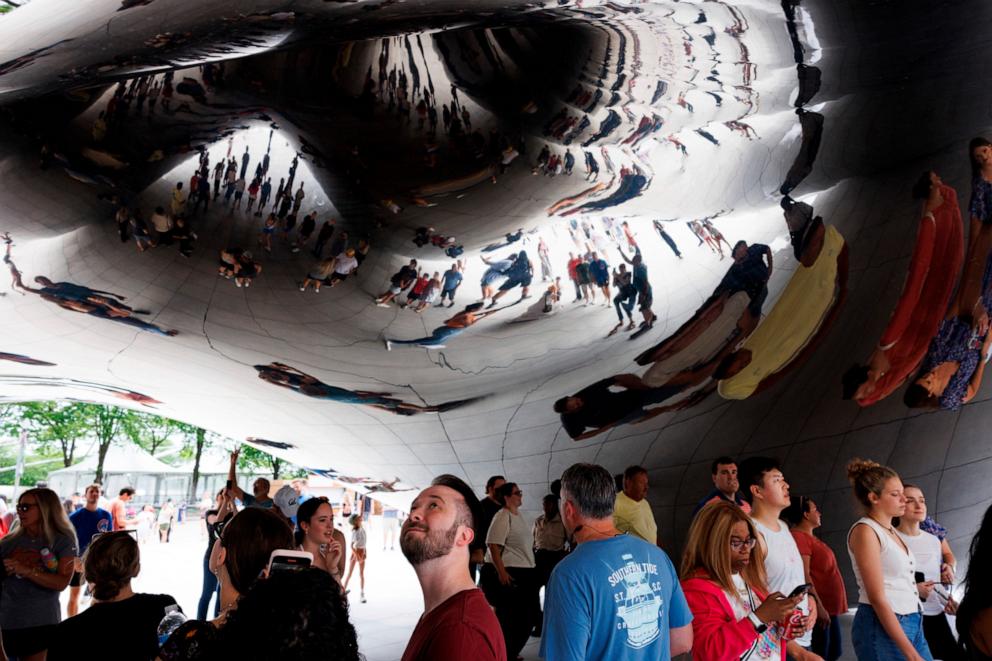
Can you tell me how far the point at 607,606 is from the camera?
2.03 meters

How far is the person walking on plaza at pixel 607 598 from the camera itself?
2.02 m

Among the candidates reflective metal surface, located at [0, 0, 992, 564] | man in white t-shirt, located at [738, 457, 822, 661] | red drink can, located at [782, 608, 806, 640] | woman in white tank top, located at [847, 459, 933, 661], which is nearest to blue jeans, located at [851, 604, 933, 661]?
woman in white tank top, located at [847, 459, 933, 661]

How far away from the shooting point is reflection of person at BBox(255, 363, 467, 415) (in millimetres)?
4484

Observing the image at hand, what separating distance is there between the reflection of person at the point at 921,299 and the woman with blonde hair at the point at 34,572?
13.3 ft

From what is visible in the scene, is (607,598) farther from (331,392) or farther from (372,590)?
(372,590)

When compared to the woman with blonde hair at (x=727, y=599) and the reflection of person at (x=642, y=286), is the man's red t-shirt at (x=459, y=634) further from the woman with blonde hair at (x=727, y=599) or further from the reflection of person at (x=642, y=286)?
the reflection of person at (x=642, y=286)

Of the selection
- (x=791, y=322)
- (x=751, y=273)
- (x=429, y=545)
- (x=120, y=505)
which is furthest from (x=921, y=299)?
(x=120, y=505)

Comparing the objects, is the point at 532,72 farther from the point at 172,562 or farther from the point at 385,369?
the point at 172,562

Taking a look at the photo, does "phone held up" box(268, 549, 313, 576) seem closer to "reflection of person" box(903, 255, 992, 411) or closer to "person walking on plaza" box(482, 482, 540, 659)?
"person walking on plaza" box(482, 482, 540, 659)

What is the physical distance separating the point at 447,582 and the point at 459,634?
0.61ft

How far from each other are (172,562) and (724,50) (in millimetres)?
9961

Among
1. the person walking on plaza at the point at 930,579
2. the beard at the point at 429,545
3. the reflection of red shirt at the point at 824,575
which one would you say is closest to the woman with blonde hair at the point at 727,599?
the beard at the point at 429,545

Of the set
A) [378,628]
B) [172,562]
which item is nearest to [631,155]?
[378,628]

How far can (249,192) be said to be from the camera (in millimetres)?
3965
